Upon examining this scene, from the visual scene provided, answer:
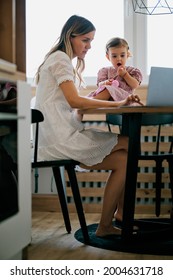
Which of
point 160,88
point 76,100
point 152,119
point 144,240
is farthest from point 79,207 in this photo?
point 152,119

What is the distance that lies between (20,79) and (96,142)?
72cm

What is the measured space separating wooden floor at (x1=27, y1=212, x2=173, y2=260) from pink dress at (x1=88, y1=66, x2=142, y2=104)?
675 mm

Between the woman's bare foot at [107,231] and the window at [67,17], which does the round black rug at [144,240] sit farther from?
the window at [67,17]

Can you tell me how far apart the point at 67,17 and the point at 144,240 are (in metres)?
1.76

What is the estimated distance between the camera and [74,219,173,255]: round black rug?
2.13 metres

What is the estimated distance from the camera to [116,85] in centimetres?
260

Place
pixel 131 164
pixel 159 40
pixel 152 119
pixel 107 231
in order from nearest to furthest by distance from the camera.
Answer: pixel 131 164 → pixel 107 231 → pixel 152 119 → pixel 159 40

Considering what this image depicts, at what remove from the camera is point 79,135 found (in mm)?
2254

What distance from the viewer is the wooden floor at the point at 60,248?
205cm

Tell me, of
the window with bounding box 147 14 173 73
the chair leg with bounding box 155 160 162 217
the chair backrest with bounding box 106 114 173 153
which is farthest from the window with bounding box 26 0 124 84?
the chair leg with bounding box 155 160 162 217

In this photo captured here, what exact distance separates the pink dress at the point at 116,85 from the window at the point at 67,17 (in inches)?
25.2

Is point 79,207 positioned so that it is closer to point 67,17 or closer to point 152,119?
point 152,119

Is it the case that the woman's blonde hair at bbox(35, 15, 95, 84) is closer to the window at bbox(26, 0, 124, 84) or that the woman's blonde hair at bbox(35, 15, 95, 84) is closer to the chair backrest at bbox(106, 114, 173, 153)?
the chair backrest at bbox(106, 114, 173, 153)
